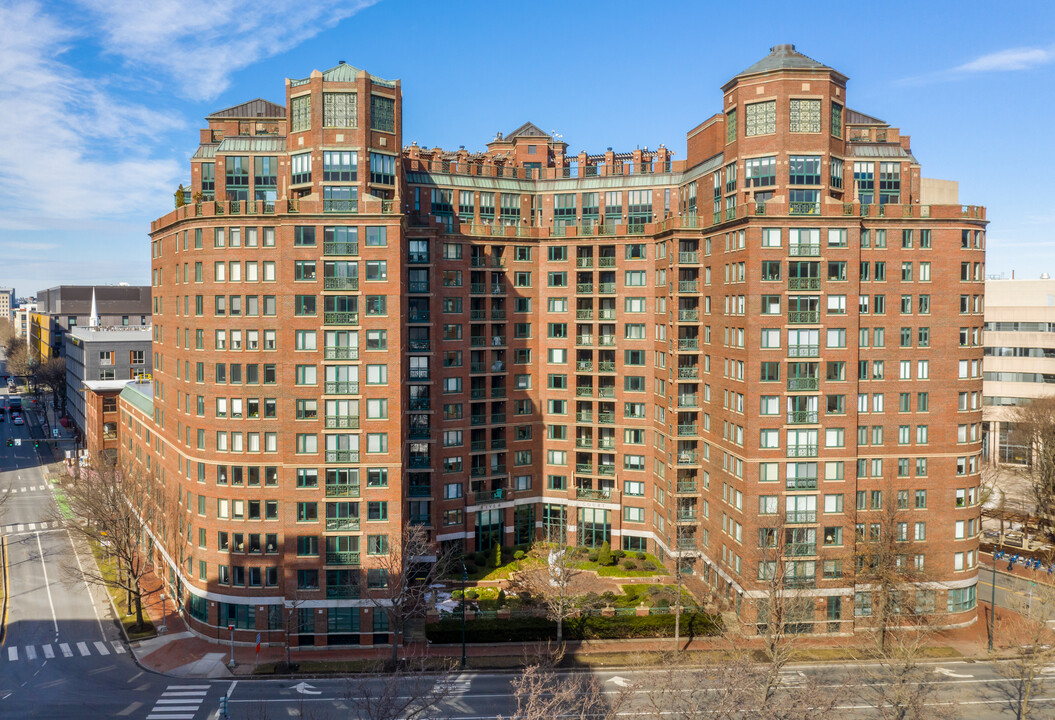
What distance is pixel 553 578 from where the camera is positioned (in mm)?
68000

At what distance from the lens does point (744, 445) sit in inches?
2549

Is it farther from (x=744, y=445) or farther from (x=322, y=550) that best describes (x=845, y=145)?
(x=322, y=550)

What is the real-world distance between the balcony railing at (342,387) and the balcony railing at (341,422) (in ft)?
6.41

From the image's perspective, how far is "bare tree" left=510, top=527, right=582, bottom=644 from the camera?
6394cm

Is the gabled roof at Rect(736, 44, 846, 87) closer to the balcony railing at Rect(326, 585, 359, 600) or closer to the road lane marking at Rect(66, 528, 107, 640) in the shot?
the balcony railing at Rect(326, 585, 359, 600)

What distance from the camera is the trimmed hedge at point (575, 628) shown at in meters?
64.3

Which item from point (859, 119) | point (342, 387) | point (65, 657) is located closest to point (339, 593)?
point (342, 387)

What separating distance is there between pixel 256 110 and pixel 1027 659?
79674 millimetres

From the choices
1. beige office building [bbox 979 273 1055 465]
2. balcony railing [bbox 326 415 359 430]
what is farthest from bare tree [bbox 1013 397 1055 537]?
balcony railing [bbox 326 415 359 430]

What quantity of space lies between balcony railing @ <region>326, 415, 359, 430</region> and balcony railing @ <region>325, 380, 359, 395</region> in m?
1.95

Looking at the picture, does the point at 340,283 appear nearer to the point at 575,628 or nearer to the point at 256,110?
the point at 256,110

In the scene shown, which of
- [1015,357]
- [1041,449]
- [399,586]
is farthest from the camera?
[1015,357]

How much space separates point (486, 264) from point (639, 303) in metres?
16.8

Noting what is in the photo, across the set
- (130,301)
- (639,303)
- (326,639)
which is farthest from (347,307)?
(130,301)
